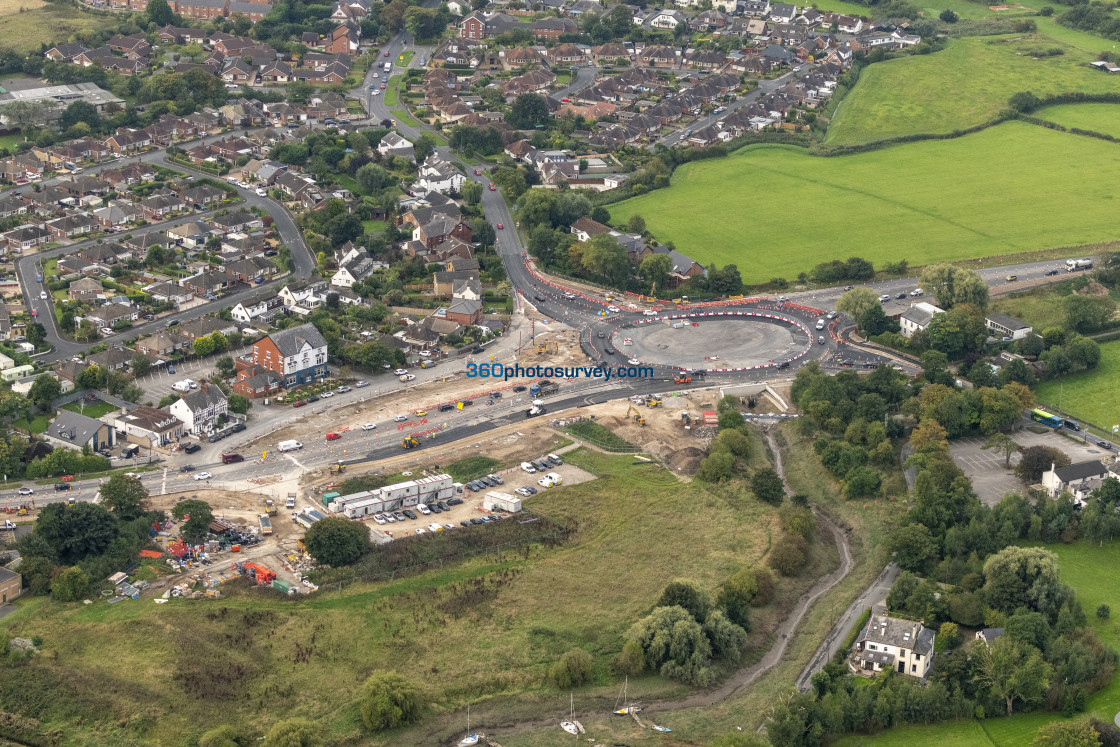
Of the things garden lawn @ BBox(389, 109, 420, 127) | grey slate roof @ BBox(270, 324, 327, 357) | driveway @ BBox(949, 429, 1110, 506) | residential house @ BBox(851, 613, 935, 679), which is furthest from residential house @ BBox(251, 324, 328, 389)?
garden lawn @ BBox(389, 109, 420, 127)

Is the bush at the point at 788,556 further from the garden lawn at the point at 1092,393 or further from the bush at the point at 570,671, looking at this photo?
the garden lawn at the point at 1092,393

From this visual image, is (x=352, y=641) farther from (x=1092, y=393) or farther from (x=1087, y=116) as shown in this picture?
(x=1087, y=116)

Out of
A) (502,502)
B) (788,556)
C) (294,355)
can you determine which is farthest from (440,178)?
(788,556)

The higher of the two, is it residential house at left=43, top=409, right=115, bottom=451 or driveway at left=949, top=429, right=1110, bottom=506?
residential house at left=43, top=409, right=115, bottom=451

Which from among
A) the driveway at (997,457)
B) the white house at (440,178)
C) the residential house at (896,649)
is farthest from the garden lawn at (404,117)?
the residential house at (896,649)

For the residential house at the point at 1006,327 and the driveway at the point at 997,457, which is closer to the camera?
the driveway at the point at 997,457

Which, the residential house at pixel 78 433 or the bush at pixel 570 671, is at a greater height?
the residential house at pixel 78 433

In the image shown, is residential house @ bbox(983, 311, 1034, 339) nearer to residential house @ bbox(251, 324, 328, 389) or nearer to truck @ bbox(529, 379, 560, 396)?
truck @ bbox(529, 379, 560, 396)
